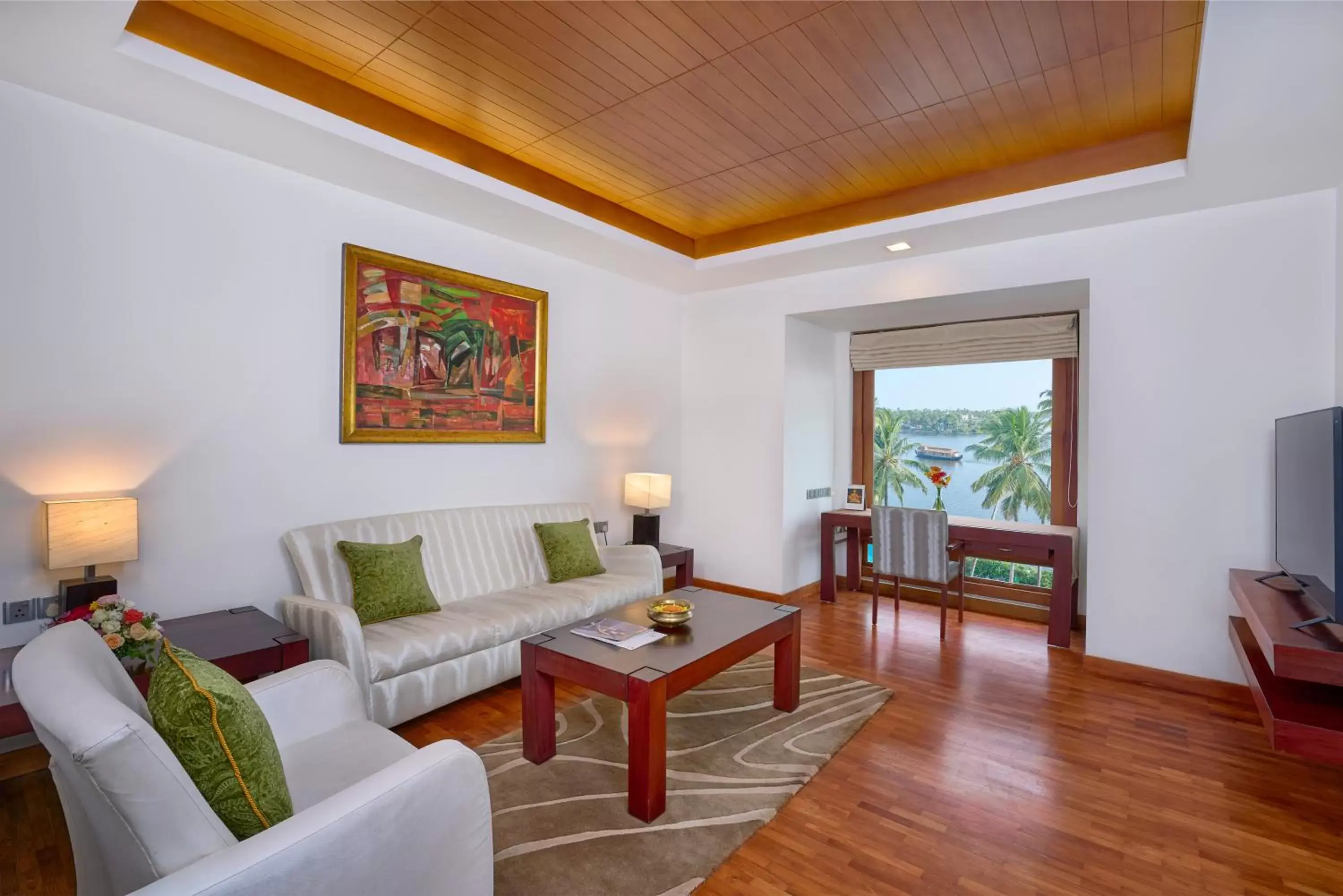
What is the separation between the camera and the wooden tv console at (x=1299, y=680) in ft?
6.57

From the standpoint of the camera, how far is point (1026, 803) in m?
2.29

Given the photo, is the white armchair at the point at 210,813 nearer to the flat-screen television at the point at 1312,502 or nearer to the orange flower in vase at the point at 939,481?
the flat-screen television at the point at 1312,502

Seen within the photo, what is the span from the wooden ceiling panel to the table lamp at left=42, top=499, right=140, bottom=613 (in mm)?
1707

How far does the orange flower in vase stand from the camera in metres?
A: 5.23

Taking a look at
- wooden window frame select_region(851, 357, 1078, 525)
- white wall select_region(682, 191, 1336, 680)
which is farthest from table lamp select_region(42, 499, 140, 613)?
wooden window frame select_region(851, 357, 1078, 525)

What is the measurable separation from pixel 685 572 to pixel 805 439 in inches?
59.4

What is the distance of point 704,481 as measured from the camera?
5391 mm

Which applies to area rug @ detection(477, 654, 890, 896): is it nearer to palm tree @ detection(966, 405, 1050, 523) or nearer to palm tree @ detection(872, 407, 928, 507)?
palm tree @ detection(966, 405, 1050, 523)

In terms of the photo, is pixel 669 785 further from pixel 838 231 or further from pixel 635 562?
pixel 838 231

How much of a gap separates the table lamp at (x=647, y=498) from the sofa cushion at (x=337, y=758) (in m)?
2.91

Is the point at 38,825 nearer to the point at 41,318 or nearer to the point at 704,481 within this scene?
the point at 41,318

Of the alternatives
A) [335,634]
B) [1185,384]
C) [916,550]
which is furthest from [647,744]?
[1185,384]

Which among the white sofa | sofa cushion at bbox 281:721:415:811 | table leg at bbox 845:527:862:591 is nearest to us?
sofa cushion at bbox 281:721:415:811

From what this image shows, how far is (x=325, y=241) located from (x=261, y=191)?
13.1 inches
